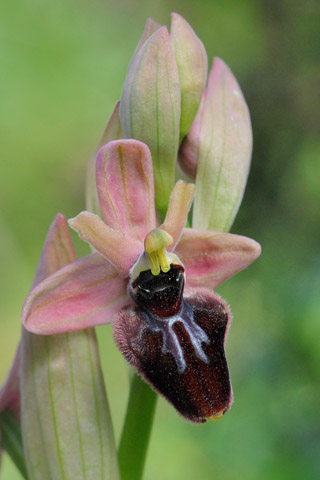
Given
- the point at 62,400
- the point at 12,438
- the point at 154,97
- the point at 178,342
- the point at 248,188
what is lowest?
the point at 248,188

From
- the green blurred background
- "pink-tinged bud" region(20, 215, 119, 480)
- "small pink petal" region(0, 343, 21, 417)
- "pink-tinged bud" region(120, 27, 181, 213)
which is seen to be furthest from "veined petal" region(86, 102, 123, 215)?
the green blurred background

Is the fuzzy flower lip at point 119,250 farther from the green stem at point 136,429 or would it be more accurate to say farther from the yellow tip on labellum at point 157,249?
the green stem at point 136,429

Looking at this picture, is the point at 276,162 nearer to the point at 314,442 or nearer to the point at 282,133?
the point at 282,133

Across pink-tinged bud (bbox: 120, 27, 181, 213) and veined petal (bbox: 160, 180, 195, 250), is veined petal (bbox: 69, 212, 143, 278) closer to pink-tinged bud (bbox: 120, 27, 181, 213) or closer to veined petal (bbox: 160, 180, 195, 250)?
veined petal (bbox: 160, 180, 195, 250)

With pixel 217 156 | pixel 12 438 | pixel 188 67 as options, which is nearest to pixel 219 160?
pixel 217 156

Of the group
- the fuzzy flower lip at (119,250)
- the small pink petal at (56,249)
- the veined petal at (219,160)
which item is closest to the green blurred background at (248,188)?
the veined petal at (219,160)

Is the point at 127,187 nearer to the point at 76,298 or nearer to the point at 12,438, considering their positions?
the point at 76,298
